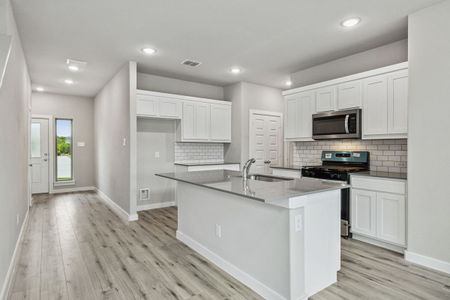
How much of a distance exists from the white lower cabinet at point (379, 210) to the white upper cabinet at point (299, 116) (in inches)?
52.6

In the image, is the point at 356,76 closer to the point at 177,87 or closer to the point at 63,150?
the point at 177,87

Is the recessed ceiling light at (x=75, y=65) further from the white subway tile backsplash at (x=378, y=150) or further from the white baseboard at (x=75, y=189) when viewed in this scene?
the white subway tile backsplash at (x=378, y=150)

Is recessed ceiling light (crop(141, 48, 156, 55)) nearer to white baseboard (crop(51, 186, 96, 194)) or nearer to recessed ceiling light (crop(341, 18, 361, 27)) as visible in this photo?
recessed ceiling light (crop(341, 18, 361, 27))

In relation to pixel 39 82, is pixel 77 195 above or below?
below

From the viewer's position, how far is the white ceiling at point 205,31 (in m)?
2.70

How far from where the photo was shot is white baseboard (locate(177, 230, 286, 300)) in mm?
2110

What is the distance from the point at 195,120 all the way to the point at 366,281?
156 inches

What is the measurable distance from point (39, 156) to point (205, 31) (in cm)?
602

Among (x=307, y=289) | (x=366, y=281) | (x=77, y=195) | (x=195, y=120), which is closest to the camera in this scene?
(x=307, y=289)

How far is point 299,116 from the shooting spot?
14.9ft

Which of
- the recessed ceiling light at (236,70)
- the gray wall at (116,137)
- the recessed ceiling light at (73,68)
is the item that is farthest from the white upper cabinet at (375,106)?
the recessed ceiling light at (73,68)

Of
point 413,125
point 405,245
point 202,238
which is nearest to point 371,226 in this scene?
point 405,245

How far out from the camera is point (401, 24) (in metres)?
3.05

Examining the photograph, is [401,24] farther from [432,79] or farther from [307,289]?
[307,289]
